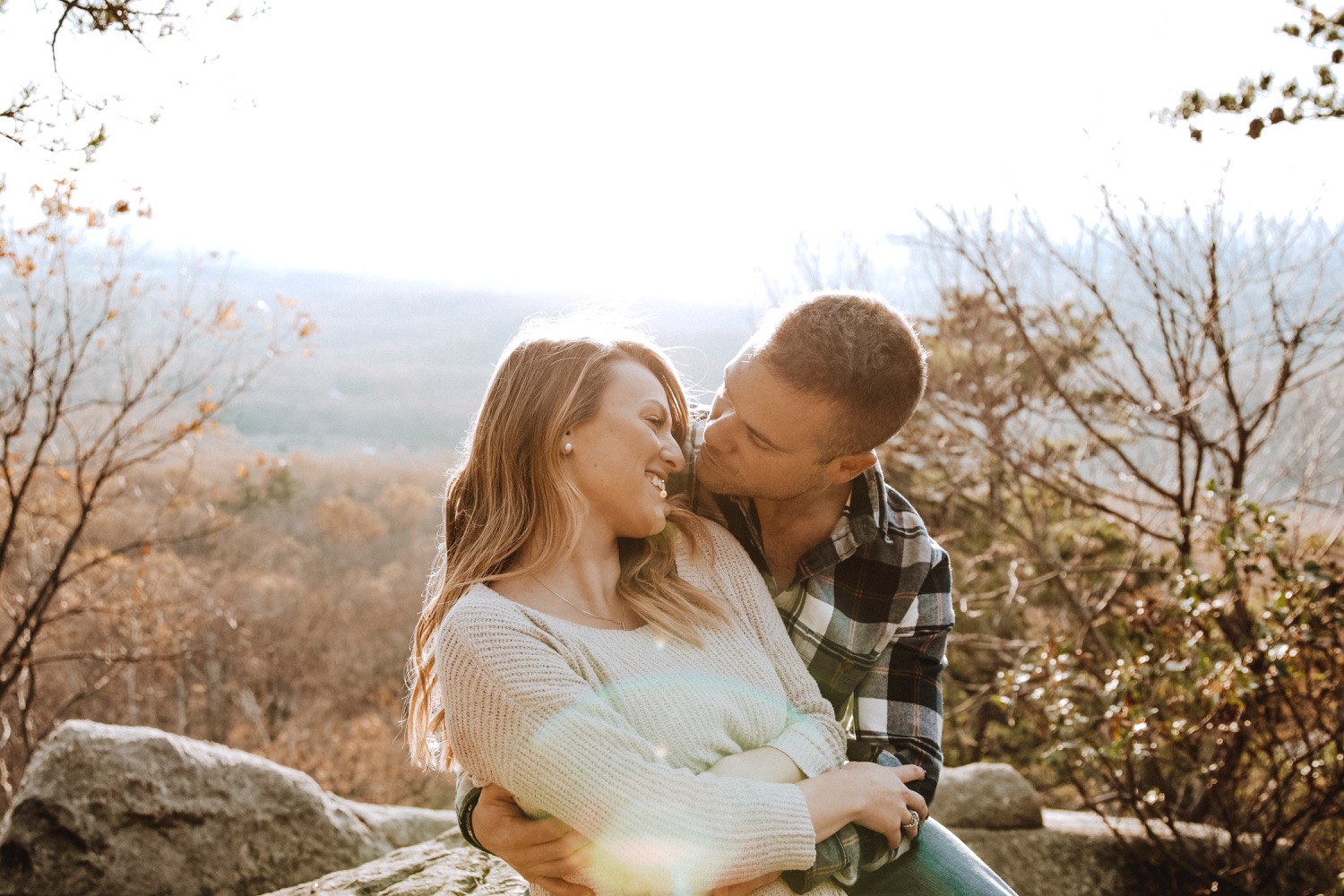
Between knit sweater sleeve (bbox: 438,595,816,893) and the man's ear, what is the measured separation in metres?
0.82

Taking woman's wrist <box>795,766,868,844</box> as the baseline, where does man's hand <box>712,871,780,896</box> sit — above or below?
below

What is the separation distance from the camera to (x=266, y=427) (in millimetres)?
22641

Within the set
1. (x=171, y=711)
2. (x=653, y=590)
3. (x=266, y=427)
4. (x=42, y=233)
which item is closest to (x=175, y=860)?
(x=653, y=590)

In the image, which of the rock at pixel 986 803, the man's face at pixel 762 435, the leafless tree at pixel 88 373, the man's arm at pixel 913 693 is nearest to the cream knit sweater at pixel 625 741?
the man's arm at pixel 913 693

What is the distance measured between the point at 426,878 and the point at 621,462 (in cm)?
147

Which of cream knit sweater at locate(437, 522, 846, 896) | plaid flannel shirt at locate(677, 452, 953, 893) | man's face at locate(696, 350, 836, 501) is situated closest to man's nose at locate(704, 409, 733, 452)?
man's face at locate(696, 350, 836, 501)

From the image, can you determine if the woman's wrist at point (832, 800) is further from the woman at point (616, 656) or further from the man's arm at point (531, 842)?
the man's arm at point (531, 842)

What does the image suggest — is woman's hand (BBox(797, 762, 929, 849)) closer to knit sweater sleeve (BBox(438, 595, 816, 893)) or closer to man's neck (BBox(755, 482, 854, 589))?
knit sweater sleeve (BBox(438, 595, 816, 893))

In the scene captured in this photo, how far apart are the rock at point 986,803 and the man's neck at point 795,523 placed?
2.13 m

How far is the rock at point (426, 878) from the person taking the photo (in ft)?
8.70

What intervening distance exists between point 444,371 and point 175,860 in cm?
2297

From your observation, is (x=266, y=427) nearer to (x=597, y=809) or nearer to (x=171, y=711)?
(x=171, y=711)

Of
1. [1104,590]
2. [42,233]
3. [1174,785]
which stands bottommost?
[1174,785]

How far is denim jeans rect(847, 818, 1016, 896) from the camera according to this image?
2119 mm
